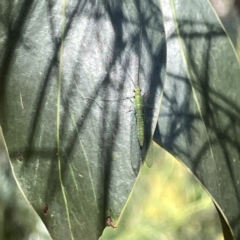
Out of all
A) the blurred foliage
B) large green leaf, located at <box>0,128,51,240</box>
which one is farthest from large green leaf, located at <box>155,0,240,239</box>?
Answer: large green leaf, located at <box>0,128,51,240</box>

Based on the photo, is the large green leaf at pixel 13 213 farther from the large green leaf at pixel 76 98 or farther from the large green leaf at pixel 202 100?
the large green leaf at pixel 202 100

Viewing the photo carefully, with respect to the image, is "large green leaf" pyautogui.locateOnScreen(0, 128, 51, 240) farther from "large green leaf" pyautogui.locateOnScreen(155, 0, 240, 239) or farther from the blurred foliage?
"large green leaf" pyautogui.locateOnScreen(155, 0, 240, 239)

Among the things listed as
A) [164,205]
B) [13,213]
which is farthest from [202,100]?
[13,213]

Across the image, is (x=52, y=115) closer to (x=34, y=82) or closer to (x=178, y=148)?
(x=34, y=82)

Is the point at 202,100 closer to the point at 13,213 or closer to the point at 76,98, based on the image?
the point at 76,98

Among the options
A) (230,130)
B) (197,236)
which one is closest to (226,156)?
(230,130)

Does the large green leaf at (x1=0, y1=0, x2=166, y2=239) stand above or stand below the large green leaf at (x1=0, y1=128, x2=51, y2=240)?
above

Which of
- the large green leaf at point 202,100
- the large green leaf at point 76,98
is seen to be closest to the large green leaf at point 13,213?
the large green leaf at point 76,98
